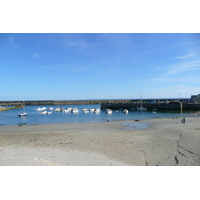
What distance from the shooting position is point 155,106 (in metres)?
64.8

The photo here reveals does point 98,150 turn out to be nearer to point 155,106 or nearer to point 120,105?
point 155,106

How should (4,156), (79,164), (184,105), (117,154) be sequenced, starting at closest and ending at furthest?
(79,164) < (4,156) < (117,154) < (184,105)

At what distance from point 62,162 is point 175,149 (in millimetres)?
5747

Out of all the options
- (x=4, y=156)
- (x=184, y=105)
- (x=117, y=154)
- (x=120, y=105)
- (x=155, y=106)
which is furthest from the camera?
(x=120, y=105)

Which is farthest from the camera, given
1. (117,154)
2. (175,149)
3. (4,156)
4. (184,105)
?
(184,105)

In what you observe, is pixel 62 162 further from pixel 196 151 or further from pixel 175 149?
pixel 196 151

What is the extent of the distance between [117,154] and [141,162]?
4.48 ft

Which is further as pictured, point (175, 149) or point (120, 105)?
point (120, 105)

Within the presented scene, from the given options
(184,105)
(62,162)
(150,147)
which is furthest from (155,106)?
(62,162)

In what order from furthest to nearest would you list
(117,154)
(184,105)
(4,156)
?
(184,105) → (117,154) → (4,156)

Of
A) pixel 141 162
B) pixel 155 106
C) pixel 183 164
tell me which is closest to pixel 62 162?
pixel 141 162

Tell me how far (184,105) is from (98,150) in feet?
181

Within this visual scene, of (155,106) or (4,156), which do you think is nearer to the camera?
(4,156)

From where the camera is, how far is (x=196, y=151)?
27.6 feet
